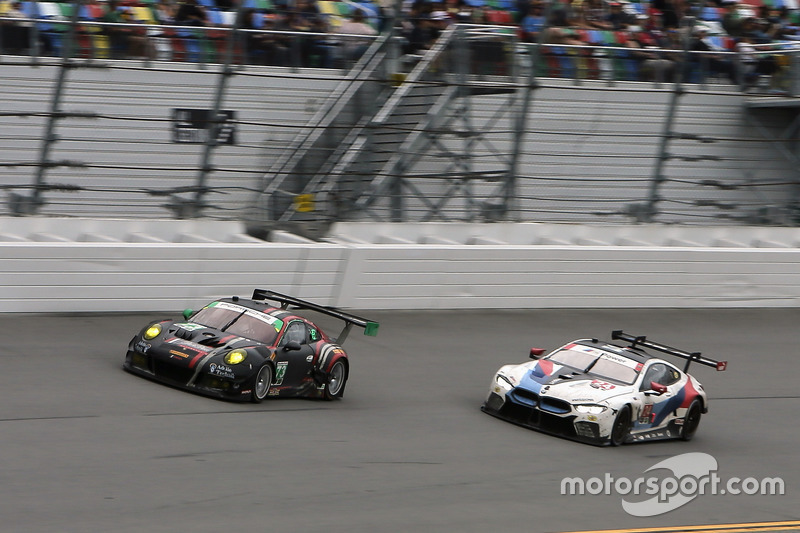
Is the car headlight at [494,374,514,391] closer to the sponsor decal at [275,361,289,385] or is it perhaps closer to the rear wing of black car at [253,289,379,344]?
the rear wing of black car at [253,289,379,344]

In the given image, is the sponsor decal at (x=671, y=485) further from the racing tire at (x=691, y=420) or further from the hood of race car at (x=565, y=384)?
the hood of race car at (x=565, y=384)

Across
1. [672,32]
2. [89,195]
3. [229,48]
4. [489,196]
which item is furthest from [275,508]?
[672,32]

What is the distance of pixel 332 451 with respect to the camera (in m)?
9.44

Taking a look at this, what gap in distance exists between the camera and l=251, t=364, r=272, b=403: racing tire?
10656 mm

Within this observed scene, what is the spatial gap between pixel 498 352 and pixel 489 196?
3886mm

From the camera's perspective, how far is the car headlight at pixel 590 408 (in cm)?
1074

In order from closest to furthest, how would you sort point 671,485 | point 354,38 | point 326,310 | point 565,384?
point 671,485
point 565,384
point 326,310
point 354,38

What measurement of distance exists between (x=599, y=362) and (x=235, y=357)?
363cm

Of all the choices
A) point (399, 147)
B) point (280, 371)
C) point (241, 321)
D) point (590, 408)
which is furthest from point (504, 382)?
point (399, 147)

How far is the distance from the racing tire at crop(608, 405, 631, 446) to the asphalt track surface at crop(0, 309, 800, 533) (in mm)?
108

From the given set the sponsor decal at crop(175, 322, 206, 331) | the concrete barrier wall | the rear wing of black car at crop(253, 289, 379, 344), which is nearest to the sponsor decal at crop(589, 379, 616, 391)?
the rear wing of black car at crop(253, 289, 379, 344)

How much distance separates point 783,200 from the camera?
20359 mm

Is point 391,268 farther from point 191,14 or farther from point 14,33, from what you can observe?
point 14,33

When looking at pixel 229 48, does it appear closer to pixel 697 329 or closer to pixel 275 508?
pixel 697 329
